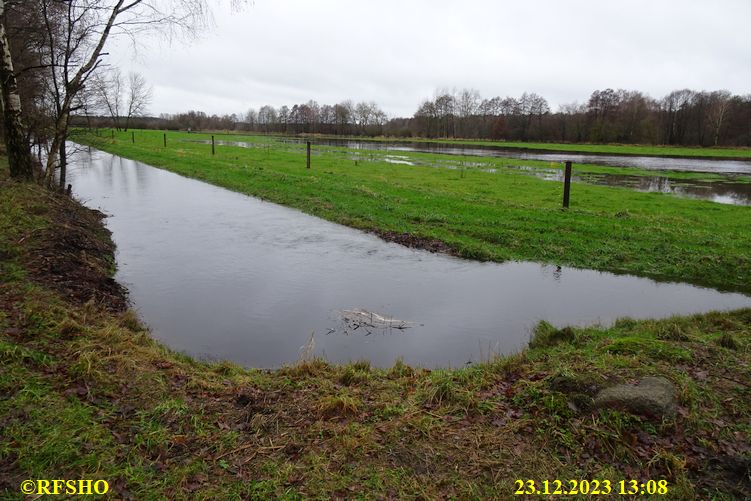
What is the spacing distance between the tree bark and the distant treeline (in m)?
106

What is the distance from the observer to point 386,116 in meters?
142

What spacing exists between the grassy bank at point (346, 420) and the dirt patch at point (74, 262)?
2.89 ft

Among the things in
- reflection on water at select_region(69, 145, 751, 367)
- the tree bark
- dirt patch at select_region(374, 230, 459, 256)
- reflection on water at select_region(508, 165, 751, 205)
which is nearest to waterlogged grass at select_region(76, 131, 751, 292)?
dirt patch at select_region(374, 230, 459, 256)

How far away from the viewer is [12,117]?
10.6 m

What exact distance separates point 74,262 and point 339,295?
451cm

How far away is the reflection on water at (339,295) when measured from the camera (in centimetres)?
656

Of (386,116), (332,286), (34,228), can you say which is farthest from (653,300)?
(386,116)

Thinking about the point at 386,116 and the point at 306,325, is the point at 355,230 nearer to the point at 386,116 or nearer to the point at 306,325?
the point at 306,325

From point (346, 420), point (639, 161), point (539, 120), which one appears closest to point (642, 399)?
point (346, 420)

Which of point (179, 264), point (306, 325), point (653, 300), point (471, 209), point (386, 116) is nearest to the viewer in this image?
point (306, 325)

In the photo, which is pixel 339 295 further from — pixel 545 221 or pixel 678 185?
pixel 678 185

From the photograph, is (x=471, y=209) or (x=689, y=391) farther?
(x=471, y=209)

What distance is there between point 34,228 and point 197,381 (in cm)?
591

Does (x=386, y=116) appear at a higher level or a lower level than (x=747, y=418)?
higher
